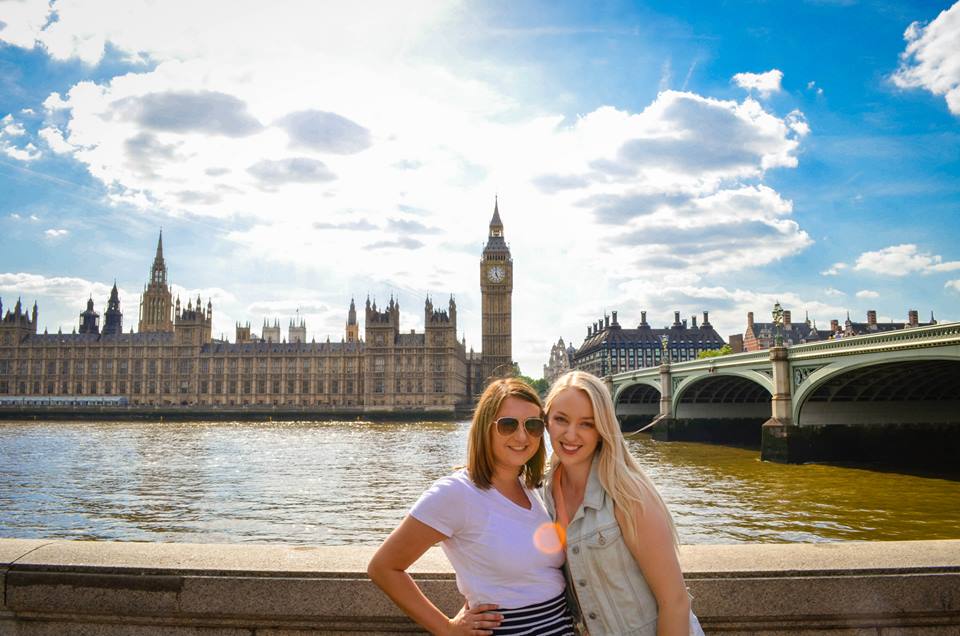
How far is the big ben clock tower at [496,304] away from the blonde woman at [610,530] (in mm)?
93251

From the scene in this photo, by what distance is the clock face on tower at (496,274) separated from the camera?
330 feet

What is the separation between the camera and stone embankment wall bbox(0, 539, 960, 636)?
114 inches

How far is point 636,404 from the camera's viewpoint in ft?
194

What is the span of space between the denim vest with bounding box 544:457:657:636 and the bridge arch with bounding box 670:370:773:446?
38674 mm

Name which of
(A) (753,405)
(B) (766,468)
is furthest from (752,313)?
(B) (766,468)

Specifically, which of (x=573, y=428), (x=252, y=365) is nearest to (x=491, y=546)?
(x=573, y=428)

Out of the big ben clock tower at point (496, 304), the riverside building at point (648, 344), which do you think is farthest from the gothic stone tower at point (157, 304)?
the riverside building at point (648, 344)

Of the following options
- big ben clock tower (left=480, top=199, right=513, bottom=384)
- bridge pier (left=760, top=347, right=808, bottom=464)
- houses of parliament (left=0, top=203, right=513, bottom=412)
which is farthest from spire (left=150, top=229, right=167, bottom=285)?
bridge pier (left=760, top=347, right=808, bottom=464)

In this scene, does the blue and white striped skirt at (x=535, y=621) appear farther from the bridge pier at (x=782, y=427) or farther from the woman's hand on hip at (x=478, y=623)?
the bridge pier at (x=782, y=427)

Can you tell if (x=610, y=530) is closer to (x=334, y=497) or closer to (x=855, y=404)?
(x=334, y=497)

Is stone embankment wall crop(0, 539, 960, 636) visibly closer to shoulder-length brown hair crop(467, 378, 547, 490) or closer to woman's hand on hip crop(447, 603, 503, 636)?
woman's hand on hip crop(447, 603, 503, 636)

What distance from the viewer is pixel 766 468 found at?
977 inches

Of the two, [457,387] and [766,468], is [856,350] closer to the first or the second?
[766,468]

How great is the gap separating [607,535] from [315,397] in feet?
298
